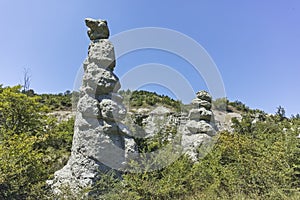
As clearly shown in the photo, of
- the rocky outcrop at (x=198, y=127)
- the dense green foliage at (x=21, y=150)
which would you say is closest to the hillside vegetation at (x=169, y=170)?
the dense green foliage at (x=21, y=150)

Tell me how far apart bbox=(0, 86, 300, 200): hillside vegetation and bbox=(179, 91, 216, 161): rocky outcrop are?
2.29 ft

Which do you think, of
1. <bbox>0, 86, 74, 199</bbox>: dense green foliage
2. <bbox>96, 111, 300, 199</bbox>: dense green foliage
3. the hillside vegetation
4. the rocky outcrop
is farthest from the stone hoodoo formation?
the rocky outcrop

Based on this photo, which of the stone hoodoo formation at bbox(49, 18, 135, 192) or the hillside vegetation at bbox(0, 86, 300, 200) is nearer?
the hillside vegetation at bbox(0, 86, 300, 200)

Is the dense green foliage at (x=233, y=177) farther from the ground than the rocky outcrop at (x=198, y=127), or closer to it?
closer to it

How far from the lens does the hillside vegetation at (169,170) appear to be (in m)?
5.99

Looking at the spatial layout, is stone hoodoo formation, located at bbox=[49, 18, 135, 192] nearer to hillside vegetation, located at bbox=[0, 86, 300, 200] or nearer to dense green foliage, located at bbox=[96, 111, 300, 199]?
hillside vegetation, located at bbox=[0, 86, 300, 200]

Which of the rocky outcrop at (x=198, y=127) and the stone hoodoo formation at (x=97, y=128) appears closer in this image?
the stone hoodoo formation at (x=97, y=128)

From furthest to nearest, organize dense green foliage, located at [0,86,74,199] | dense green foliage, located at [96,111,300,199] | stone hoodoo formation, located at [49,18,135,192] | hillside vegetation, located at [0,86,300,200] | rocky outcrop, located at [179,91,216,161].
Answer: rocky outcrop, located at [179,91,216,161]
stone hoodoo formation, located at [49,18,135,192]
dense green foliage, located at [96,111,300,199]
hillside vegetation, located at [0,86,300,200]
dense green foliage, located at [0,86,74,199]

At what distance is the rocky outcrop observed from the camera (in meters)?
10.5

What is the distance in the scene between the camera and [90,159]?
6676 mm

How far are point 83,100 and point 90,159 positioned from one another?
1.50 m

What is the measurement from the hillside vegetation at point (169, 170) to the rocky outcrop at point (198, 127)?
699mm

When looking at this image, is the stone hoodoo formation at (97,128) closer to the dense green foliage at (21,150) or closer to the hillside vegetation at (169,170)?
the hillside vegetation at (169,170)

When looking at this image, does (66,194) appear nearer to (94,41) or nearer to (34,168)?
(34,168)
